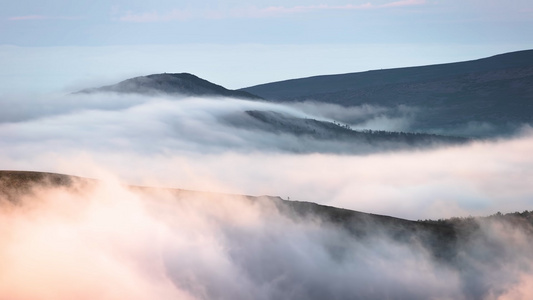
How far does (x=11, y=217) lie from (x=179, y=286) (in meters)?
22.6

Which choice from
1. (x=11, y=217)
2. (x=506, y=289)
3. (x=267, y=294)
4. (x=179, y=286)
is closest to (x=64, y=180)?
(x=11, y=217)

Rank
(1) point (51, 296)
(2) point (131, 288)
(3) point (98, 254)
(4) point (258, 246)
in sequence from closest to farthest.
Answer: (1) point (51, 296) < (2) point (131, 288) < (3) point (98, 254) < (4) point (258, 246)

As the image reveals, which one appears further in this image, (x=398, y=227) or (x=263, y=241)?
(x=398, y=227)

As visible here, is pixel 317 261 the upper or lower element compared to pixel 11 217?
lower

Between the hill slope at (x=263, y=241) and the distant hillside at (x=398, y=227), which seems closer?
the hill slope at (x=263, y=241)

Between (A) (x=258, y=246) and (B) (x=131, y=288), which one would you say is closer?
(B) (x=131, y=288)

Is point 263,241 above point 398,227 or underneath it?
above

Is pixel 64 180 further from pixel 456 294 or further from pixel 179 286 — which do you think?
pixel 456 294

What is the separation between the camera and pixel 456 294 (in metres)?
132

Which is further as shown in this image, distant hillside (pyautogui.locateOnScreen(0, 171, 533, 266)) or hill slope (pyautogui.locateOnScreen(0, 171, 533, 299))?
distant hillside (pyautogui.locateOnScreen(0, 171, 533, 266))

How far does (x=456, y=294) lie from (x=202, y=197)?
38219mm

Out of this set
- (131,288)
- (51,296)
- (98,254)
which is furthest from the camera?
(98,254)

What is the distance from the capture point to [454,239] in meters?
140

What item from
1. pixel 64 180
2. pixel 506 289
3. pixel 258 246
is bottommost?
pixel 506 289
